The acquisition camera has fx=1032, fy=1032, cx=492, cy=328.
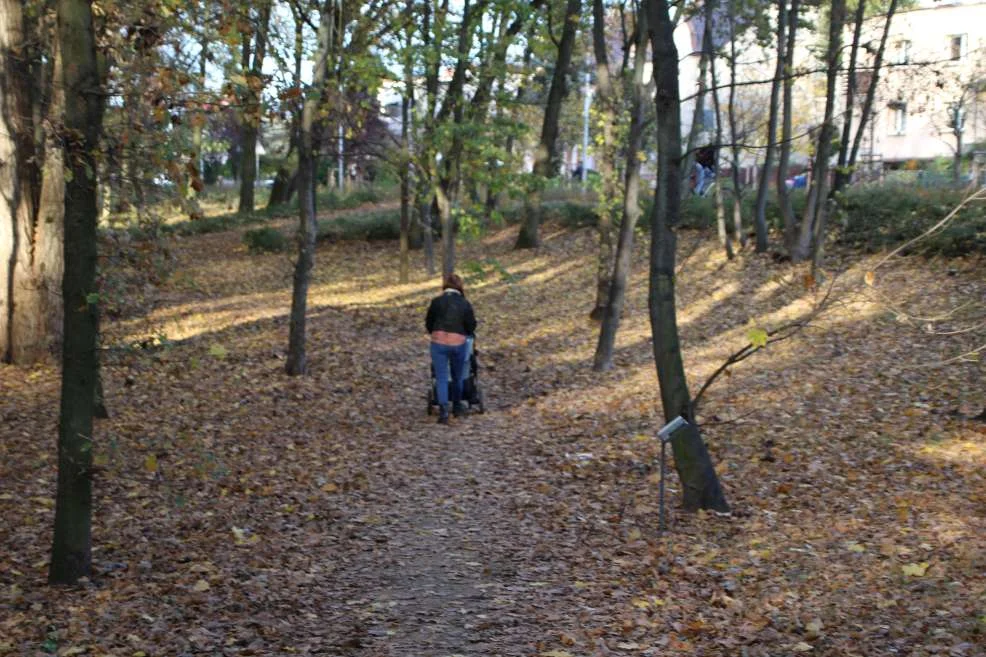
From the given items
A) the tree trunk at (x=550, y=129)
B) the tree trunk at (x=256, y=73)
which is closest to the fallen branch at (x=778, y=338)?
the tree trunk at (x=256, y=73)

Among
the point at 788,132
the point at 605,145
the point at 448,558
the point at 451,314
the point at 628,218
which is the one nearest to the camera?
the point at 448,558

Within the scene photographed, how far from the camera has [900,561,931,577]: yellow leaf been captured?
7.18 metres

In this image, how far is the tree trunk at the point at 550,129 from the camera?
865 inches

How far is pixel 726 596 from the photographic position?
23.3 ft

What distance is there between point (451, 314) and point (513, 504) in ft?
12.9

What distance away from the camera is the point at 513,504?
9.97 m

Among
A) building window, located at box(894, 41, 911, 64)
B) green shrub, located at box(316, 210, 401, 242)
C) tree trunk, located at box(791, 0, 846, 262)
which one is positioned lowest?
green shrub, located at box(316, 210, 401, 242)

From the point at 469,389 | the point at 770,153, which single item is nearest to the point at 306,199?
the point at 469,389

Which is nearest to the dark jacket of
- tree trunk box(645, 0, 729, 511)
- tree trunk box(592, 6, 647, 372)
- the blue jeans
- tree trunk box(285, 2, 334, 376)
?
the blue jeans

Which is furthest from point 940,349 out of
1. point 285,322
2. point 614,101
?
point 285,322

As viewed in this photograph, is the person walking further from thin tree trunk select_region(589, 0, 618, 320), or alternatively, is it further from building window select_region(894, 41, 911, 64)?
building window select_region(894, 41, 911, 64)

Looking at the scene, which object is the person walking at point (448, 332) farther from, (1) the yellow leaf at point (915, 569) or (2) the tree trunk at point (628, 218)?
(1) the yellow leaf at point (915, 569)

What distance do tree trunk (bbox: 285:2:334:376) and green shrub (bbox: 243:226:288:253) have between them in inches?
619

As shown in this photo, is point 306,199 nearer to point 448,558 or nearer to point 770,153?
point 448,558
